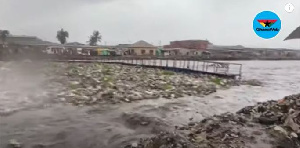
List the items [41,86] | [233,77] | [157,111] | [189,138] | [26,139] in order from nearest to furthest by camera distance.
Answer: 1. [189,138]
2. [26,139]
3. [157,111]
4. [41,86]
5. [233,77]

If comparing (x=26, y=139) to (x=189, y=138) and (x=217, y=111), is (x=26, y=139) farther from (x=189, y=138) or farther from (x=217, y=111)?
(x=217, y=111)

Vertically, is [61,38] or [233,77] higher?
[61,38]

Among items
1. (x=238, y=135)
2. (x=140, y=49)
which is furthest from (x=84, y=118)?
(x=140, y=49)

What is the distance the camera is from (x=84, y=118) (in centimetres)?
878

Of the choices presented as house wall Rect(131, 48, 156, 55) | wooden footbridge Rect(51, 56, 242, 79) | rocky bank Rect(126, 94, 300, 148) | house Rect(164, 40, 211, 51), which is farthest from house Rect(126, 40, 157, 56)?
rocky bank Rect(126, 94, 300, 148)

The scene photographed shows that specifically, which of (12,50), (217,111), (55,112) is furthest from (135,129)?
(12,50)

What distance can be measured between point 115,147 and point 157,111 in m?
4.07

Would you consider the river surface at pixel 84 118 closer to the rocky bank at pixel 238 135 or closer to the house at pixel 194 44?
the rocky bank at pixel 238 135

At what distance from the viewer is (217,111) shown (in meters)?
10.8

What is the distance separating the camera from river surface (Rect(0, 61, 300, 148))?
6750 millimetres

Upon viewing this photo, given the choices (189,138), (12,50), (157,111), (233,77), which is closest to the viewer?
(189,138)

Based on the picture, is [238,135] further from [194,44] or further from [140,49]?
[194,44]

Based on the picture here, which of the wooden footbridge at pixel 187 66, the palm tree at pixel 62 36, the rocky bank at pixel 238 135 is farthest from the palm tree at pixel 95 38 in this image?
the rocky bank at pixel 238 135

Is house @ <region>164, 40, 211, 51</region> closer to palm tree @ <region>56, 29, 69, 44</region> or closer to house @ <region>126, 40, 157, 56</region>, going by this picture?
house @ <region>126, 40, 157, 56</region>
